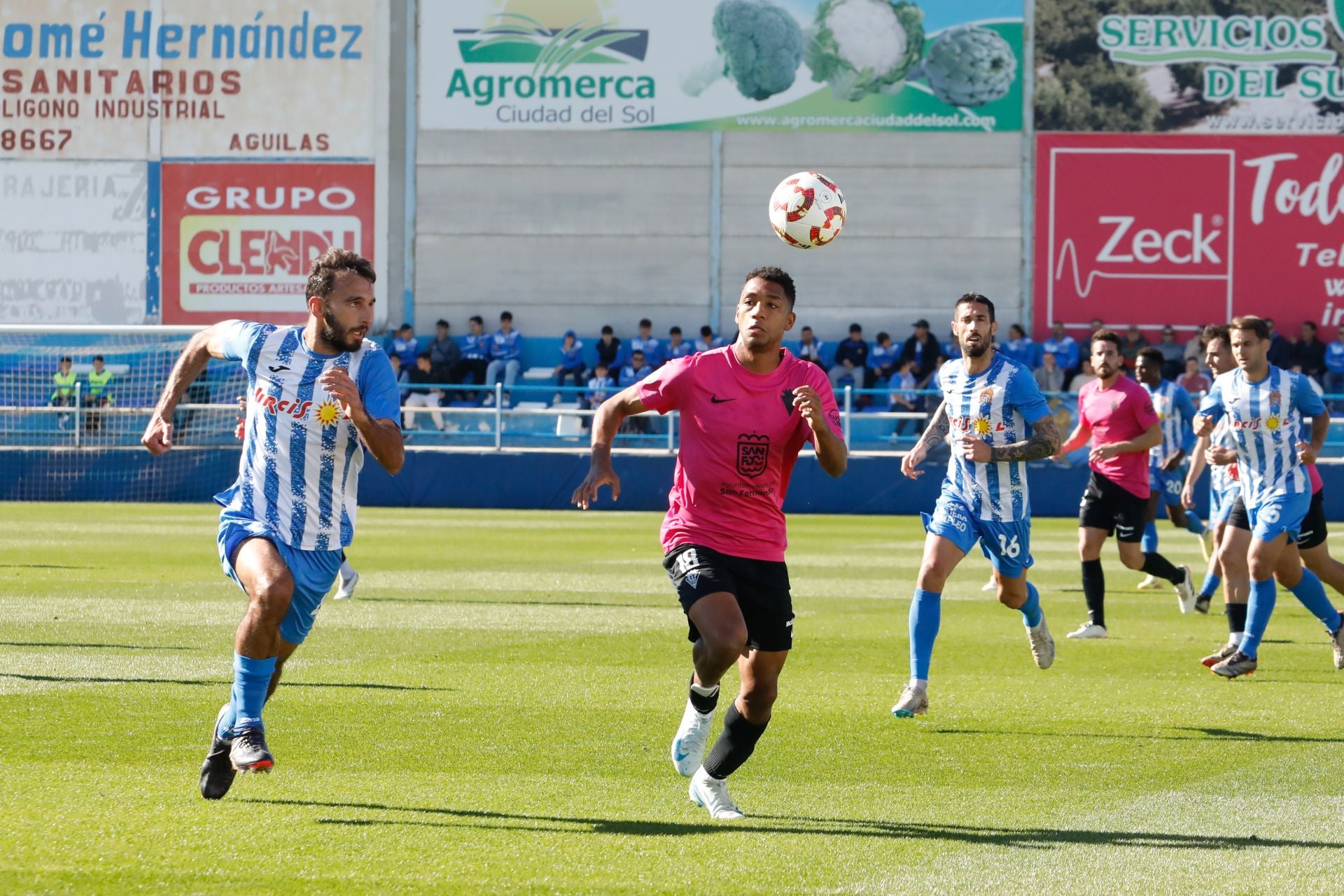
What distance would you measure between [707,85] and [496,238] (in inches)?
213

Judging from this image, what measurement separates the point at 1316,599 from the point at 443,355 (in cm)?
2437

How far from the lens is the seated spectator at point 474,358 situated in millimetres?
33500

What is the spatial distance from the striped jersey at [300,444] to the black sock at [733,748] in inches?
62.9

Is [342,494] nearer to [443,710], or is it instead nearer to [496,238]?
[443,710]

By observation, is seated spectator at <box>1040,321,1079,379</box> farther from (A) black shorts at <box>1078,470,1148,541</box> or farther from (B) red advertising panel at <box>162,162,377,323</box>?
(A) black shorts at <box>1078,470,1148,541</box>

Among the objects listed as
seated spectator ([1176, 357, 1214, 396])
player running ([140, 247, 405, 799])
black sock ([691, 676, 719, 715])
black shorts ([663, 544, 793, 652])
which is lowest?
black sock ([691, 676, 719, 715])

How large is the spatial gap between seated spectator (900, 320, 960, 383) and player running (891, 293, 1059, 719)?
73.1ft

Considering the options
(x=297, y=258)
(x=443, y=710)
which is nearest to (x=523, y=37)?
(x=297, y=258)

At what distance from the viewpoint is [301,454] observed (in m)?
6.66

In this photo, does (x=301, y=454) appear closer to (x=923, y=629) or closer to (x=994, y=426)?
(x=923, y=629)

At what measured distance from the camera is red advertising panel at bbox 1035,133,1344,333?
1366 inches

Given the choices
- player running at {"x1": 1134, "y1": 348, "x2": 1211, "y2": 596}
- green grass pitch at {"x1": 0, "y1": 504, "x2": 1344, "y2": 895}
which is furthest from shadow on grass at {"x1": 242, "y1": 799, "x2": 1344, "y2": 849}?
player running at {"x1": 1134, "y1": 348, "x2": 1211, "y2": 596}

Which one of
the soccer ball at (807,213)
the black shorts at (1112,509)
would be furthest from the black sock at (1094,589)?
the soccer ball at (807,213)

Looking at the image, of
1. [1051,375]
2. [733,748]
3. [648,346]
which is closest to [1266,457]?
[733,748]
